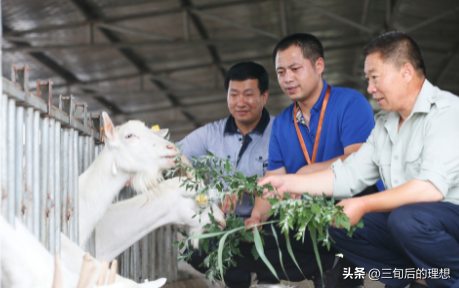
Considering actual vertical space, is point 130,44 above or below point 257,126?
above

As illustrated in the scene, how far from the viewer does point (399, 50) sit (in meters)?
2.39

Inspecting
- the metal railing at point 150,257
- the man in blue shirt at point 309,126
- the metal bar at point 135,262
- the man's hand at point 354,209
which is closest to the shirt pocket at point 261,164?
the man in blue shirt at point 309,126

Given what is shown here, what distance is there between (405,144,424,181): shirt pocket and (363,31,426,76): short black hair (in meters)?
0.37

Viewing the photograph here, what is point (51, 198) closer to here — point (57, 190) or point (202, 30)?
point (57, 190)

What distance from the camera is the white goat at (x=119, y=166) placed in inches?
111

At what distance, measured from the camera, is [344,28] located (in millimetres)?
9484

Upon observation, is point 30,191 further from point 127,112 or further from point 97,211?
point 127,112

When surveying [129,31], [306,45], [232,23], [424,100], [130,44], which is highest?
[232,23]

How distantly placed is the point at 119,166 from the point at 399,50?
5.35 ft

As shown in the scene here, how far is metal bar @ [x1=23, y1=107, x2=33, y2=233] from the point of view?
2.14m

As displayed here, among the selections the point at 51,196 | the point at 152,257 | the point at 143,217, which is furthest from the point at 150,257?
the point at 51,196

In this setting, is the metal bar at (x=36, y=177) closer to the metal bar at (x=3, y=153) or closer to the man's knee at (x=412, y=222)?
the metal bar at (x=3, y=153)

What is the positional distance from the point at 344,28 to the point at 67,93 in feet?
18.9

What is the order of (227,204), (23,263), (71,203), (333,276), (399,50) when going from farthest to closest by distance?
(227,204)
(333,276)
(71,203)
(399,50)
(23,263)
